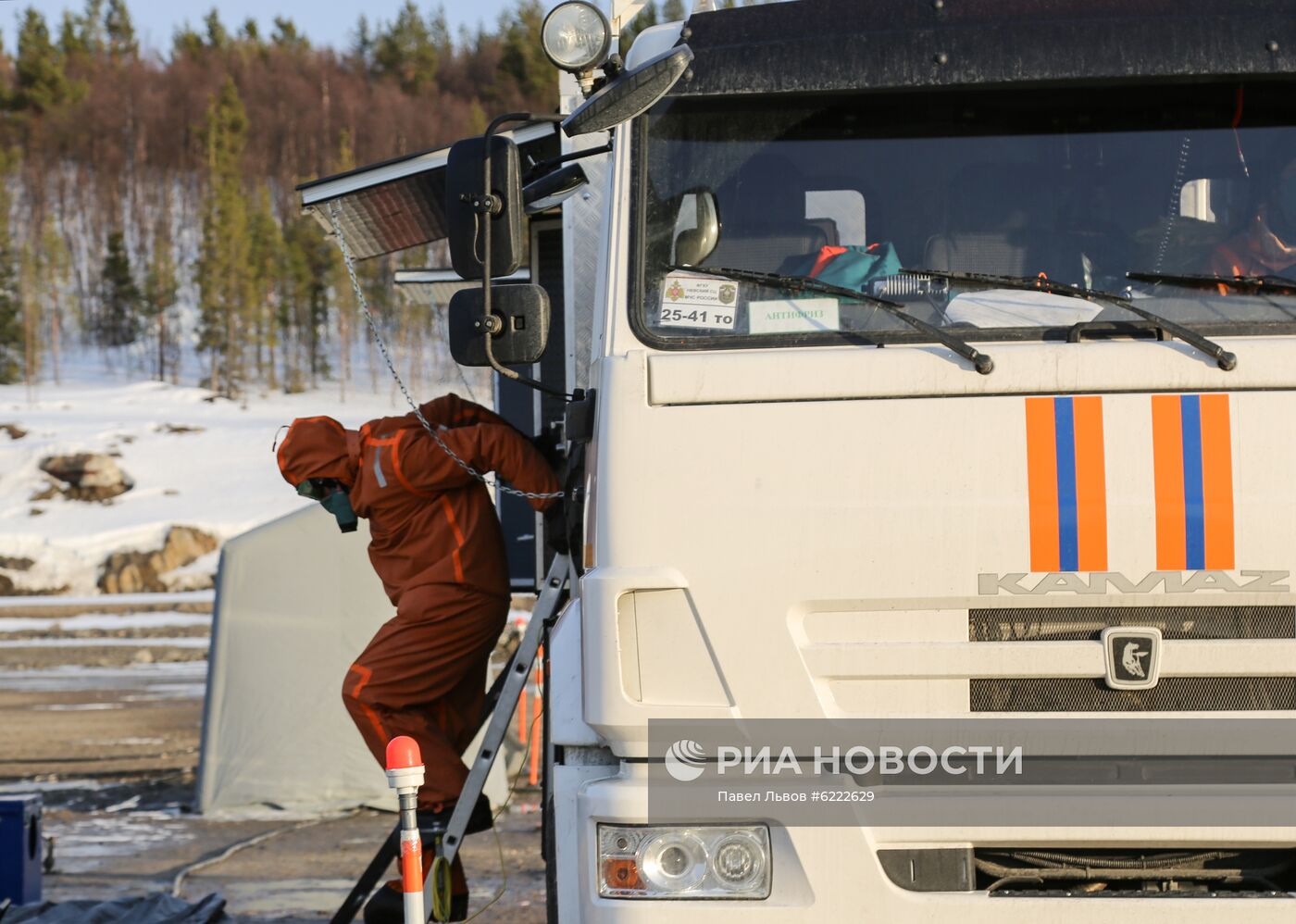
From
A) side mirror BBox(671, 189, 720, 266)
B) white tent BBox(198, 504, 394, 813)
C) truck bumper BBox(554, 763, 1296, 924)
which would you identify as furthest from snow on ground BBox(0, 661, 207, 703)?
truck bumper BBox(554, 763, 1296, 924)

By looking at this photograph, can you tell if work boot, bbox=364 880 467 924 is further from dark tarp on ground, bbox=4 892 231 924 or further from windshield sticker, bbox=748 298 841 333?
windshield sticker, bbox=748 298 841 333

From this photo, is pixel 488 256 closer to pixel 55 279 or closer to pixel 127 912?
pixel 127 912

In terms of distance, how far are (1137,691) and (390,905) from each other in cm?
285

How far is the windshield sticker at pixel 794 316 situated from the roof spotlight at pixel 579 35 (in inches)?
38.6

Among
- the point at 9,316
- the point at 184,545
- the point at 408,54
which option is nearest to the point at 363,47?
the point at 408,54

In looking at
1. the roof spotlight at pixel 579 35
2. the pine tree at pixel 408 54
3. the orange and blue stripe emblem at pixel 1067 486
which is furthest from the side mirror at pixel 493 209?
the pine tree at pixel 408 54

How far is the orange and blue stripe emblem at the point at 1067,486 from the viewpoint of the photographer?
10.4 ft

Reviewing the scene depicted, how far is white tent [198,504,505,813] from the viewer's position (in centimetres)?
872

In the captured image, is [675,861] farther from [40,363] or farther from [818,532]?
[40,363]

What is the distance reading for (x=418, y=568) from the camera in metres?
5.11

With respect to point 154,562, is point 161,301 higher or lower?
higher

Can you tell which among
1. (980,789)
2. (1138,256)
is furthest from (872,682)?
(1138,256)

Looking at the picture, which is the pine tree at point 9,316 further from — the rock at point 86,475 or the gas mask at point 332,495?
the gas mask at point 332,495

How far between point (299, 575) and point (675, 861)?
6.00 meters
